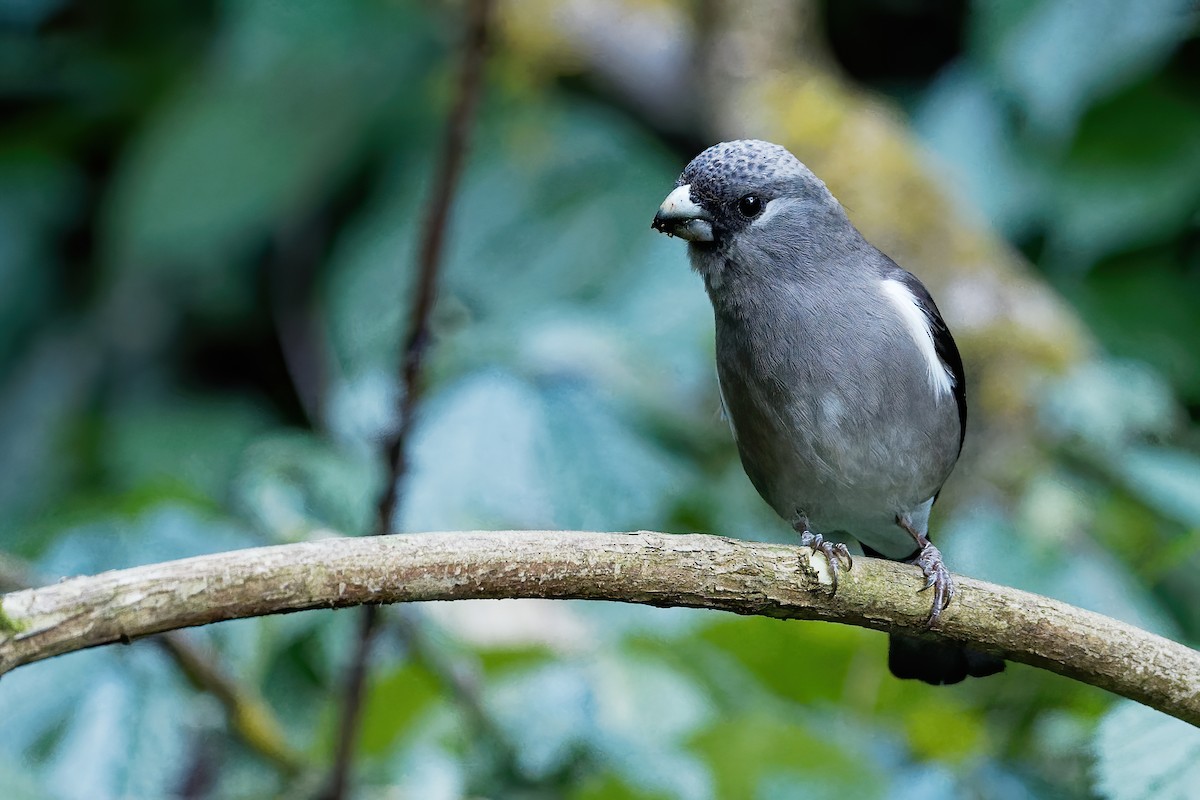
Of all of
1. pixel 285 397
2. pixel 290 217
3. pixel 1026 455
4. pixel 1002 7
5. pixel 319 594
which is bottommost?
pixel 285 397

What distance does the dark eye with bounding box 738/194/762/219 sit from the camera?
2.04 m

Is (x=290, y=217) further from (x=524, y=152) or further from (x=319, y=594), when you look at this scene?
(x=319, y=594)

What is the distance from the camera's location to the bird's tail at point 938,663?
1923 millimetres

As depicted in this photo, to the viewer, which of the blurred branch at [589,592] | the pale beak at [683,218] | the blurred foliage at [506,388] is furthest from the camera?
the blurred foliage at [506,388]

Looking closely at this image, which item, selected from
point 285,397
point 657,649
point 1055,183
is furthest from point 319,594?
point 285,397

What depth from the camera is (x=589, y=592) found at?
4.39ft

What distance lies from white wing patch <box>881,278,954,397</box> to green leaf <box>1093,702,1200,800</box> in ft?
2.13

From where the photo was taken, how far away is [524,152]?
13.3ft

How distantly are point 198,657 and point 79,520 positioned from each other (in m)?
0.62

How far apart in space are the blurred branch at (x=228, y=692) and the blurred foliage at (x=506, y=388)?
2.3 inches

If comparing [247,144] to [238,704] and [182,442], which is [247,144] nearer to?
[182,442]

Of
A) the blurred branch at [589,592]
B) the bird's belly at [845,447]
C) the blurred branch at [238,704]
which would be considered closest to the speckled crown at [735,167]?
the bird's belly at [845,447]

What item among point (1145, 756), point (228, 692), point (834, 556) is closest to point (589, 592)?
point (834, 556)

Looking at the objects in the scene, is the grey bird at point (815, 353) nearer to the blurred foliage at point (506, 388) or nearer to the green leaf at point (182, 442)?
the blurred foliage at point (506, 388)
